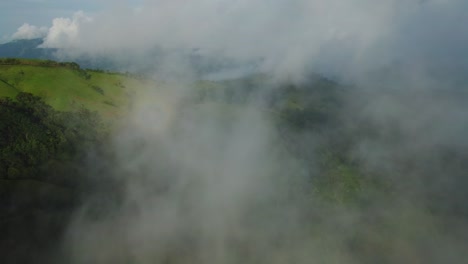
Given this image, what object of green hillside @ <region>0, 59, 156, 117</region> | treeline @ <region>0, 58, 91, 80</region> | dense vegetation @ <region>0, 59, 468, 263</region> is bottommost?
dense vegetation @ <region>0, 59, 468, 263</region>

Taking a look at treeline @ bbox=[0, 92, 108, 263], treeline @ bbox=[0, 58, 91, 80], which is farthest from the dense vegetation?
treeline @ bbox=[0, 58, 91, 80]

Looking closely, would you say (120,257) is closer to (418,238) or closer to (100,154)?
(100,154)

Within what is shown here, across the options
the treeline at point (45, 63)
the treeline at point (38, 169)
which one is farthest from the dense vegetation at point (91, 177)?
the treeline at point (45, 63)

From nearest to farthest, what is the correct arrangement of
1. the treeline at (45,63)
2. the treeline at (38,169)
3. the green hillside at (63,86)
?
1. the treeline at (38,169)
2. the green hillside at (63,86)
3. the treeline at (45,63)

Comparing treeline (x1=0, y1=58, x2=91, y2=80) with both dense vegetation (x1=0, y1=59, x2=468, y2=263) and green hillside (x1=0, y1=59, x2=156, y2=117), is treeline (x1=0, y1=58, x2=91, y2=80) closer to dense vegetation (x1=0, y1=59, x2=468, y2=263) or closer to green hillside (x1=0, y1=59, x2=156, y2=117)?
green hillside (x1=0, y1=59, x2=156, y2=117)

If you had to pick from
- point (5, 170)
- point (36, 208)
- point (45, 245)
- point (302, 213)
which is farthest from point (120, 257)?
point (302, 213)

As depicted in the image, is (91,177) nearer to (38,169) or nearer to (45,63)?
(38,169)

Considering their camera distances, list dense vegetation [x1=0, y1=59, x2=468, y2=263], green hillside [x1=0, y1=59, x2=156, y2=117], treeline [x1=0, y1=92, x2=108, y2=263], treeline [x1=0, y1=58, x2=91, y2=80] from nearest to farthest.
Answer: treeline [x1=0, y1=92, x2=108, y2=263], dense vegetation [x1=0, y1=59, x2=468, y2=263], green hillside [x1=0, y1=59, x2=156, y2=117], treeline [x1=0, y1=58, x2=91, y2=80]

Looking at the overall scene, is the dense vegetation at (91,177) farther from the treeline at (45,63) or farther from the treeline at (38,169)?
the treeline at (45,63)
